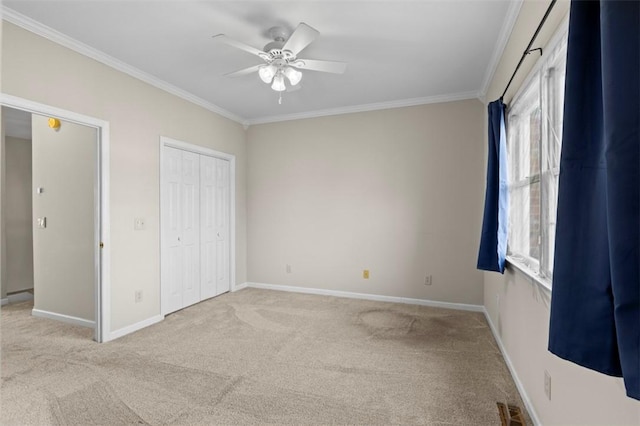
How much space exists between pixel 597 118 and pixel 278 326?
3153 mm

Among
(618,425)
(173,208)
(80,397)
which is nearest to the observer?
(618,425)

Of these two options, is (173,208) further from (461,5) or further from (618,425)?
(618,425)

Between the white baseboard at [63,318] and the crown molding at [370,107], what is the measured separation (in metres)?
3.33

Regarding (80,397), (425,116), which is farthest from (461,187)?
(80,397)

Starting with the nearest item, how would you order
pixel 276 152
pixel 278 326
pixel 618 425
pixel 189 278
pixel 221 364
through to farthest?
pixel 618 425 → pixel 221 364 → pixel 278 326 → pixel 189 278 → pixel 276 152

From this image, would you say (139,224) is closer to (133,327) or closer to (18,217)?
(133,327)

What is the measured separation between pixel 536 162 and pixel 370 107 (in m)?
2.54

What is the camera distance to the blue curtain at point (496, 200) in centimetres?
249

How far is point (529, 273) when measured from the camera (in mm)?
1934

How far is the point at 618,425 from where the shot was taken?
1.04 metres

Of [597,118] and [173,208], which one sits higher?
[597,118]

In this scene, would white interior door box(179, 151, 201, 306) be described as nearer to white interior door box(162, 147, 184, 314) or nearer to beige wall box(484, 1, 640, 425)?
Answer: white interior door box(162, 147, 184, 314)

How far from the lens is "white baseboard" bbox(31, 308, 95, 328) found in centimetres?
344

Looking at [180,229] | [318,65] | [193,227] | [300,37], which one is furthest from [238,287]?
[300,37]
